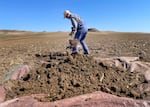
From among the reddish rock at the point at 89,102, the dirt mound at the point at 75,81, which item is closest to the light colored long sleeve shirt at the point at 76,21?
the dirt mound at the point at 75,81

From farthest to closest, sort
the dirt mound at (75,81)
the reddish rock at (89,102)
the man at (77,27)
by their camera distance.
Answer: the man at (77,27), the dirt mound at (75,81), the reddish rock at (89,102)

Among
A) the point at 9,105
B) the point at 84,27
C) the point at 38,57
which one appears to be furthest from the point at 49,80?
the point at 38,57

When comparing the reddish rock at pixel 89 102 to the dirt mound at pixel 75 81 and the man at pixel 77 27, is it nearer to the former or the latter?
the dirt mound at pixel 75 81

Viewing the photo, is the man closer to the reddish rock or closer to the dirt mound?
the dirt mound

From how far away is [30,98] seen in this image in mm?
5223

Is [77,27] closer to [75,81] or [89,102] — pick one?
[75,81]

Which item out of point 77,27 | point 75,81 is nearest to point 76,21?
point 77,27

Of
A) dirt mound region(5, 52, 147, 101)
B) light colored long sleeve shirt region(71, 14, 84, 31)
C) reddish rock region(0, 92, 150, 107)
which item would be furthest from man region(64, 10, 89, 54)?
reddish rock region(0, 92, 150, 107)

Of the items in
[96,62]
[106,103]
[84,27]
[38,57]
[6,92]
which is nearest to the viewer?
[106,103]

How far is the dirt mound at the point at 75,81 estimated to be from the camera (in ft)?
18.9

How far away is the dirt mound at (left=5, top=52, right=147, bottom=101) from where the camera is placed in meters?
5.77

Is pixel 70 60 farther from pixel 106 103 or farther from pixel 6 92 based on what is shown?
pixel 106 103

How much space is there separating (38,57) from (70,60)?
21.0 ft

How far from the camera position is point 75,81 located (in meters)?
6.18
